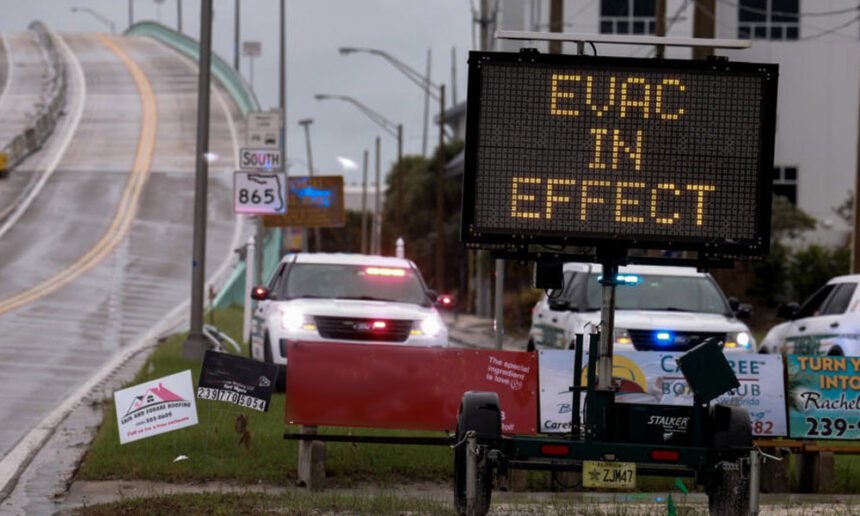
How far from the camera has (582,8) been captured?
185 ft

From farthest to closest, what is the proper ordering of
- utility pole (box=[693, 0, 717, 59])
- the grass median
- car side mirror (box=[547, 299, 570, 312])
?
utility pole (box=[693, 0, 717, 59]), car side mirror (box=[547, 299, 570, 312]), the grass median

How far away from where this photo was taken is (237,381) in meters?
14.1

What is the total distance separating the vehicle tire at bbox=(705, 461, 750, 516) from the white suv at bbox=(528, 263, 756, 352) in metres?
9.30

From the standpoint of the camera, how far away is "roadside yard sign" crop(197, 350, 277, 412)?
14.0 m

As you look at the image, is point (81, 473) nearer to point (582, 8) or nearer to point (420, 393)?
point (420, 393)

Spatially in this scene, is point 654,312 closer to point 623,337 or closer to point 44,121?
point 623,337

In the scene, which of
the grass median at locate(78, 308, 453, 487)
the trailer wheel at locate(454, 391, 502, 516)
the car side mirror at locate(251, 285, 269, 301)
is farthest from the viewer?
the car side mirror at locate(251, 285, 269, 301)

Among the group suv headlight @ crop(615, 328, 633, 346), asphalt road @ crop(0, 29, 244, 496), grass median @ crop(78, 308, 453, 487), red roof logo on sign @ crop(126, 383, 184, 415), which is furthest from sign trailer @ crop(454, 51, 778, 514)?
suv headlight @ crop(615, 328, 633, 346)

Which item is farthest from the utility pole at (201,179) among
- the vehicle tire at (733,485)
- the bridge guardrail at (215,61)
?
the bridge guardrail at (215,61)

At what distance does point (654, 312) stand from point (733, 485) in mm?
10382

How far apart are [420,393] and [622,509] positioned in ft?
8.48

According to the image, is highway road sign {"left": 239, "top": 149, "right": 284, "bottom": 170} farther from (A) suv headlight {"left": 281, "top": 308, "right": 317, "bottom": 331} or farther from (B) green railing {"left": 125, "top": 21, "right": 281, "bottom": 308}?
(B) green railing {"left": 125, "top": 21, "right": 281, "bottom": 308}

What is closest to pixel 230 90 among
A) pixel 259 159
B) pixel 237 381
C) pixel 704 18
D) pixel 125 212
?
pixel 125 212

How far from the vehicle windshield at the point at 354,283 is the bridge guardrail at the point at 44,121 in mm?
42796
